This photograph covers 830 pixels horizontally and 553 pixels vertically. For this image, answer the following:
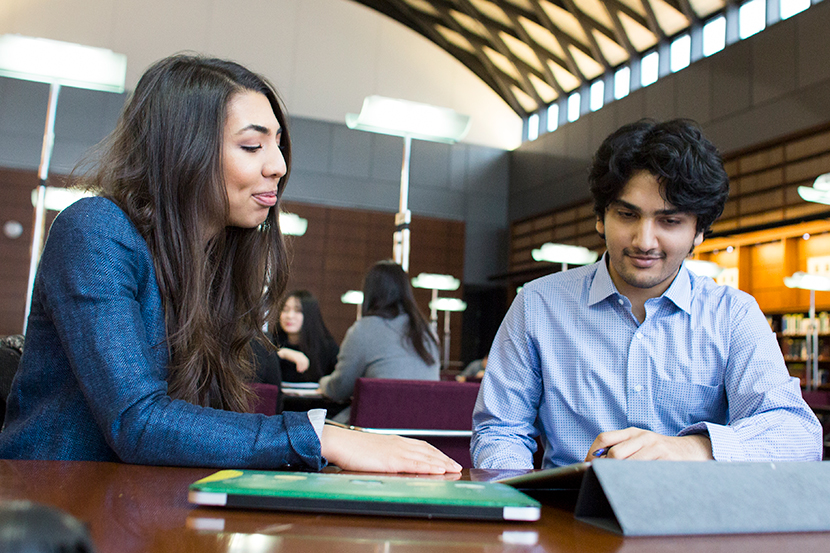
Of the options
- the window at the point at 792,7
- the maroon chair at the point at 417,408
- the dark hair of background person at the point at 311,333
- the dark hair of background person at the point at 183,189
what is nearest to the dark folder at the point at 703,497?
the dark hair of background person at the point at 183,189

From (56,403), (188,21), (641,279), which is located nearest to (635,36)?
(188,21)

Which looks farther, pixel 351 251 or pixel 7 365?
pixel 351 251

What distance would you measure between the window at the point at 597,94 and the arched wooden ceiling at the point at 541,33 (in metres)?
0.14

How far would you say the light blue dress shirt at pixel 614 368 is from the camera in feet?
4.20

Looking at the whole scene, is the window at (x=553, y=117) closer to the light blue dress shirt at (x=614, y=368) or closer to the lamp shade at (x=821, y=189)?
the lamp shade at (x=821, y=189)

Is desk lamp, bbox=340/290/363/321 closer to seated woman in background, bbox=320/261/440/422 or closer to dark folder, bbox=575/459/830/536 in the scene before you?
seated woman in background, bbox=320/261/440/422

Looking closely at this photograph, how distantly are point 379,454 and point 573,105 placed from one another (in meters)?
11.3

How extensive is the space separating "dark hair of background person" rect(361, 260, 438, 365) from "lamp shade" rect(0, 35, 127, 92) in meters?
1.63

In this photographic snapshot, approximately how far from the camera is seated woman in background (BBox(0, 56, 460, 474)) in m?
0.81

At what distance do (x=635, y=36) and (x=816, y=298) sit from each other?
15.0 feet

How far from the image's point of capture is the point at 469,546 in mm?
427

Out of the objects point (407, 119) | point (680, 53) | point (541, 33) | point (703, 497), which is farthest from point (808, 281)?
point (703, 497)

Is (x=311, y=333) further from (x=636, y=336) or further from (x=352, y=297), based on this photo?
(x=352, y=297)

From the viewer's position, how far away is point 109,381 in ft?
A: 2.74
